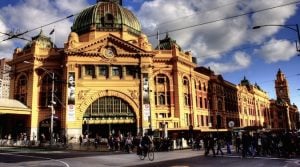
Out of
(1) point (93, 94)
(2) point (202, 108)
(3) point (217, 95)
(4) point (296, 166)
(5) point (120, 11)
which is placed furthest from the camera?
(3) point (217, 95)

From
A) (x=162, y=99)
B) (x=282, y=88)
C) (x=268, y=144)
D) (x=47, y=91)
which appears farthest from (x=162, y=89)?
(x=282, y=88)

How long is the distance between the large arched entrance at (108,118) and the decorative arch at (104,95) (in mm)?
447

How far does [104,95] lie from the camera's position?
167 ft

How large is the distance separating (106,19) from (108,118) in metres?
18.0

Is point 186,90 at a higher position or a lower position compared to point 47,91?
higher

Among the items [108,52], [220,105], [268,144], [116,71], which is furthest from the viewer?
[220,105]

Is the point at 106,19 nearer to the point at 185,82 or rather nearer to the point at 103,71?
the point at 103,71

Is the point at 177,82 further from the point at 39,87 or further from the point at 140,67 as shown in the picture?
the point at 39,87

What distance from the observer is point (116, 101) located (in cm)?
5134

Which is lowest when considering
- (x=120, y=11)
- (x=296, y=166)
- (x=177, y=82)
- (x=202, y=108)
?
(x=296, y=166)

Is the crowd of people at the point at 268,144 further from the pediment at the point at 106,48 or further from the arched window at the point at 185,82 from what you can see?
the arched window at the point at 185,82

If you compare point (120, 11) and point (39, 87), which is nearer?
point (39, 87)

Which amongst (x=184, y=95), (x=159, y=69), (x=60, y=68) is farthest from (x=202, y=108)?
(x=60, y=68)

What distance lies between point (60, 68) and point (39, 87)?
14.5 ft
